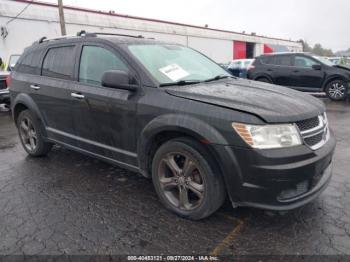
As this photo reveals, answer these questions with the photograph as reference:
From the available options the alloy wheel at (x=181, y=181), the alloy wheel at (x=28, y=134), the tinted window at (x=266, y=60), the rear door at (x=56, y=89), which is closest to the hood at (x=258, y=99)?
the alloy wheel at (x=181, y=181)

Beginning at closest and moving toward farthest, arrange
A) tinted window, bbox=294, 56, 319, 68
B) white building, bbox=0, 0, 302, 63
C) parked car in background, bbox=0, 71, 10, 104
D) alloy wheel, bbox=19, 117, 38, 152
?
alloy wheel, bbox=19, 117, 38, 152, parked car in background, bbox=0, 71, 10, 104, tinted window, bbox=294, 56, 319, 68, white building, bbox=0, 0, 302, 63

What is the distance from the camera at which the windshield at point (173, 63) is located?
335 cm

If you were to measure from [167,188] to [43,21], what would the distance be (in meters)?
19.0

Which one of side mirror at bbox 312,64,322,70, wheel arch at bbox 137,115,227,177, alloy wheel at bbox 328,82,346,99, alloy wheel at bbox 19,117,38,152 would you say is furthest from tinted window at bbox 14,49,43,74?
alloy wheel at bbox 328,82,346,99

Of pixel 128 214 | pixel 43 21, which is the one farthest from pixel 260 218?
pixel 43 21

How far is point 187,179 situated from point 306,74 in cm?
909

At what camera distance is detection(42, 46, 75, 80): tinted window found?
4027 millimetres

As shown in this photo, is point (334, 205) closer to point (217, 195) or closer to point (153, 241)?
point (217, 195)

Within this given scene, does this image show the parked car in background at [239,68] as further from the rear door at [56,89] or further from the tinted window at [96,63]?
the tinted window at [96,63]

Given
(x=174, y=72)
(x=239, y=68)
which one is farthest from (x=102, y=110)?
(x=239, y=68)

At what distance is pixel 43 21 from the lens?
61.9 feet

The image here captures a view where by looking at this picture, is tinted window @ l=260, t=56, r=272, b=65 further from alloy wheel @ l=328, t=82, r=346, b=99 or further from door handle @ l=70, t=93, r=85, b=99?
door handle @ l=70, t=93, r=85, b=99

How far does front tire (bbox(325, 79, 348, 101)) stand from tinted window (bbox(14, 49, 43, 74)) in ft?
29.9

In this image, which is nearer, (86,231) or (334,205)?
(86,231)
